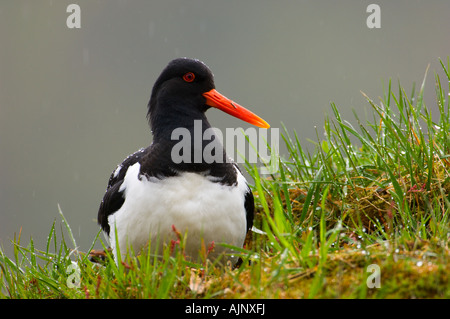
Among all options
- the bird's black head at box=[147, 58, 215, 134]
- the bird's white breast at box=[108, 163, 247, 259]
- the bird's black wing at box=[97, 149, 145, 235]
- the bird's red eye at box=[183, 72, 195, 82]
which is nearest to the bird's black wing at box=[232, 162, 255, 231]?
the bird's white breast at box=[108, 163, 247, 259]

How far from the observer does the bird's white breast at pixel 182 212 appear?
4.91m

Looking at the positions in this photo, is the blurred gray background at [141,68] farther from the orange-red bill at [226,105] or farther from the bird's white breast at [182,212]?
the bird's white breast at [182,212]

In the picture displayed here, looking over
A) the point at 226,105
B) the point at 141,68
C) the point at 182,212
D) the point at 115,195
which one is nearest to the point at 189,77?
the point at 226,105

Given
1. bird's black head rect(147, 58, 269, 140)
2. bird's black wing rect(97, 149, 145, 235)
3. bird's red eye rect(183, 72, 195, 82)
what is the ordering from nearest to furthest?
bird's black wing rect(97, 149, 145, 235), bird's black head rect(147, 58, 269, 140), bird's red eye rect(183, 72, 195, 82)

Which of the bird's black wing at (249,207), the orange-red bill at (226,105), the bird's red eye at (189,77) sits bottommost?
the bird's black wing at (249,207)

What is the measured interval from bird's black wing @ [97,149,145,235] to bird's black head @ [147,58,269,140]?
31 cm

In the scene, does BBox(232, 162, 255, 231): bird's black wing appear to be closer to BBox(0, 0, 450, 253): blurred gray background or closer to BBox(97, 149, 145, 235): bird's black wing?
BBox(97, 149, 145, 235): bird's black wing

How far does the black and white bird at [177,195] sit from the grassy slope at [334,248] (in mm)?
299

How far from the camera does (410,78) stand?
54.5 meters

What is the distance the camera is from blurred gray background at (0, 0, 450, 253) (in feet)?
172

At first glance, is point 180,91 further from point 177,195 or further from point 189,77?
point 177,195

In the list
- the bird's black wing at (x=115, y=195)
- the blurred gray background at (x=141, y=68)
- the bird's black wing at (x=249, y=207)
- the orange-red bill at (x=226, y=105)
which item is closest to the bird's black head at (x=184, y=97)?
the orange-red bill at (x=226, y=105)

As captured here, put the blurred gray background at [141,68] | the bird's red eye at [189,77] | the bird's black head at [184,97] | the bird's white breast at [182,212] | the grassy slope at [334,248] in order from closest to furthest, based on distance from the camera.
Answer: the grassy slope at [334,248]
the bird's white breast at [182,212]
the bird's black head at [184,97]
the bird's red eye at [189,77]
the blurred gray background at [141,68]

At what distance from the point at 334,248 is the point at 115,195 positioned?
2.12 metres
